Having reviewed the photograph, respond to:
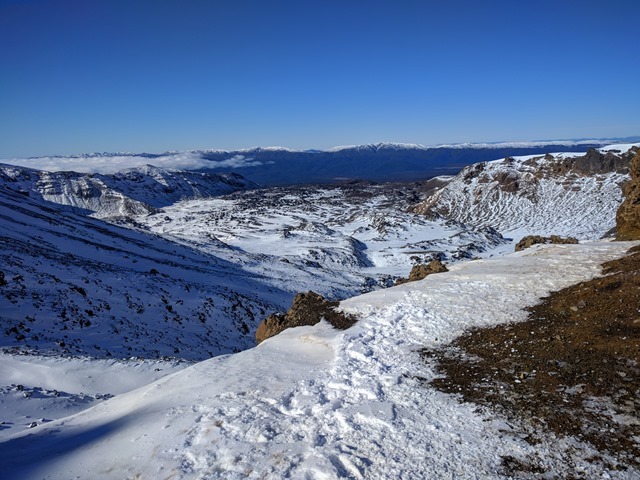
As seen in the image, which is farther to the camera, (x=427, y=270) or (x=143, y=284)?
(x=143, y=284)

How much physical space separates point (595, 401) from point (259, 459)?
22.6 ft

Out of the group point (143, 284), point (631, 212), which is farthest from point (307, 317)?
point (631, 212)

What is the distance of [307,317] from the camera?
17.1 m

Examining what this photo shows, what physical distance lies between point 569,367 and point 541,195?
5771 inches

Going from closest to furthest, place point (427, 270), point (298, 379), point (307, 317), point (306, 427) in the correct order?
1. point (306, 427)
2. point (298, 379)
3. point (307, 317)
4. point (427, 270)

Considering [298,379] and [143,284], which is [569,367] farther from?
[143,284]

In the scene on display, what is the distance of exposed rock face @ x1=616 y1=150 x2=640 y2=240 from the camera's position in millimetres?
25406

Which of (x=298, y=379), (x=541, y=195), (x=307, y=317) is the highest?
(x=298, y=379)

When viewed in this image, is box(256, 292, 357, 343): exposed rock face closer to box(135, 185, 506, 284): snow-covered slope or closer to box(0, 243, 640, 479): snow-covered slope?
box(0, 243, 640, 479): snow-covered slope

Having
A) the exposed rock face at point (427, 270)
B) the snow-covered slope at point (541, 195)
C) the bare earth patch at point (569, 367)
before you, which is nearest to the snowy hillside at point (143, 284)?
the exposed rock face at point (427, 270)

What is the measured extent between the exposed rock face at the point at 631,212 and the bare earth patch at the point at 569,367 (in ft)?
46.0

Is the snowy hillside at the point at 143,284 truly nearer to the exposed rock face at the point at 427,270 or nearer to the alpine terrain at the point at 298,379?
the alpine terrain at the point at 298,379

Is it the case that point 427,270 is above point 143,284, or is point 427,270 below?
above

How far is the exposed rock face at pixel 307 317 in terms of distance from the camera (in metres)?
15.7
